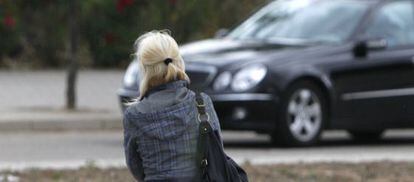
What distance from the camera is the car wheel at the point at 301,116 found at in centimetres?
1191

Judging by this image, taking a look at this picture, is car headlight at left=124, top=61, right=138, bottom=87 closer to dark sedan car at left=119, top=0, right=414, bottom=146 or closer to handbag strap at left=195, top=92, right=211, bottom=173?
dark sedan car at left=119, top=0, right=414, bottom=146

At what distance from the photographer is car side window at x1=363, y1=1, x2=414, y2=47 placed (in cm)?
1286

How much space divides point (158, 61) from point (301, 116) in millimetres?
→ 7159

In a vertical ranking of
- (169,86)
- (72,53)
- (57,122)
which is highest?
(72,53)

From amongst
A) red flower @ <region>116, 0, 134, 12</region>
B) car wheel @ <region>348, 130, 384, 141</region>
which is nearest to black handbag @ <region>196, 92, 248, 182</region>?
car wheel @ <region>348, 130, 384, 141</region>

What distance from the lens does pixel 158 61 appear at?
4980 mm

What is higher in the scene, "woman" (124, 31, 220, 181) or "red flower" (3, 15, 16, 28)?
"red flower" (3, 15, 16, 28)

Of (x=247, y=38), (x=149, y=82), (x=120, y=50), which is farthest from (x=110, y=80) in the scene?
(x=149, y=82)

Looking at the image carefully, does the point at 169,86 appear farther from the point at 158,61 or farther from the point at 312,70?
the point at 312,70

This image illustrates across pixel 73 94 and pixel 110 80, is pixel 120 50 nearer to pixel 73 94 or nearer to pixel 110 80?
pixel 110 80

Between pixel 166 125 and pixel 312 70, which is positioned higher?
pixel 312 70

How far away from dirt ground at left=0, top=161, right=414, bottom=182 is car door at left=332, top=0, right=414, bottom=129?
2608 mm

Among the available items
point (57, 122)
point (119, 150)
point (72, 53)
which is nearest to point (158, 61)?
point (119, 150)

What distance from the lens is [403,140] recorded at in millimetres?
13734
